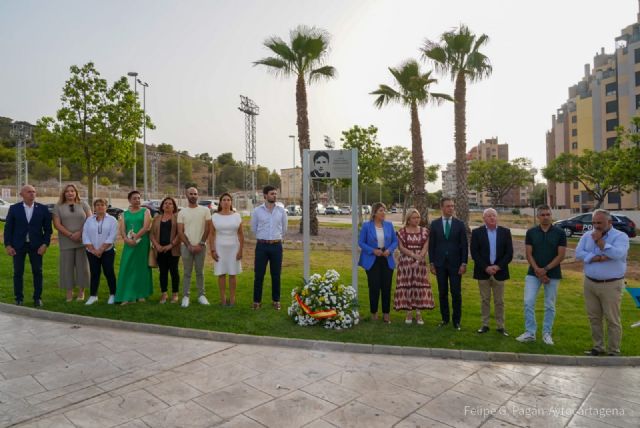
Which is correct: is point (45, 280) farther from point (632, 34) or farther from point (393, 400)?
point (632, 34)

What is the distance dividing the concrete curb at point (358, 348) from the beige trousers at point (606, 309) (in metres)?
0.25

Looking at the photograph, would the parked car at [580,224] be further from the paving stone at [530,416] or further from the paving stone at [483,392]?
the paving stone at [530,416]

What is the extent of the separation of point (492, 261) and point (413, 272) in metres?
1.11

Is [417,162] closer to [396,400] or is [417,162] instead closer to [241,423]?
[396,400]

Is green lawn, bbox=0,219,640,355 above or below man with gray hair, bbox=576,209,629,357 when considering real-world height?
below

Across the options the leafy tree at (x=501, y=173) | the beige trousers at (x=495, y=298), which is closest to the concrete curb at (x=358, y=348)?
the beige trousers at (x=495, y=298)

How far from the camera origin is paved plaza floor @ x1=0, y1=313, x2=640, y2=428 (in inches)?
145

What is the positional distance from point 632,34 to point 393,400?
69.4 metres

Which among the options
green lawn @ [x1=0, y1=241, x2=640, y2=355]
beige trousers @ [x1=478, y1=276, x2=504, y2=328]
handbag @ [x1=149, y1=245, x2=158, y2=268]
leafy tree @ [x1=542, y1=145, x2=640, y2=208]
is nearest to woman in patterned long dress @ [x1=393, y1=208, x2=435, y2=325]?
green lawn @ [x1=0, y1=241, x2=640, y2=355]

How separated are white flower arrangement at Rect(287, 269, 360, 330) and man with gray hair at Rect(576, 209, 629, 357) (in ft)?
9.99

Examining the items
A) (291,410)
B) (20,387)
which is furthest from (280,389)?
(20,387)

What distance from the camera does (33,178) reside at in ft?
279

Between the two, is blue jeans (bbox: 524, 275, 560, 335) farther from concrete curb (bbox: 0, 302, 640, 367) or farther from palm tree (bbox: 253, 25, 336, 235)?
palm tree (bbox: 253, 25, 336, 235)

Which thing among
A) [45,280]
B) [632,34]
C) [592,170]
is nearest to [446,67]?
[45,280]
